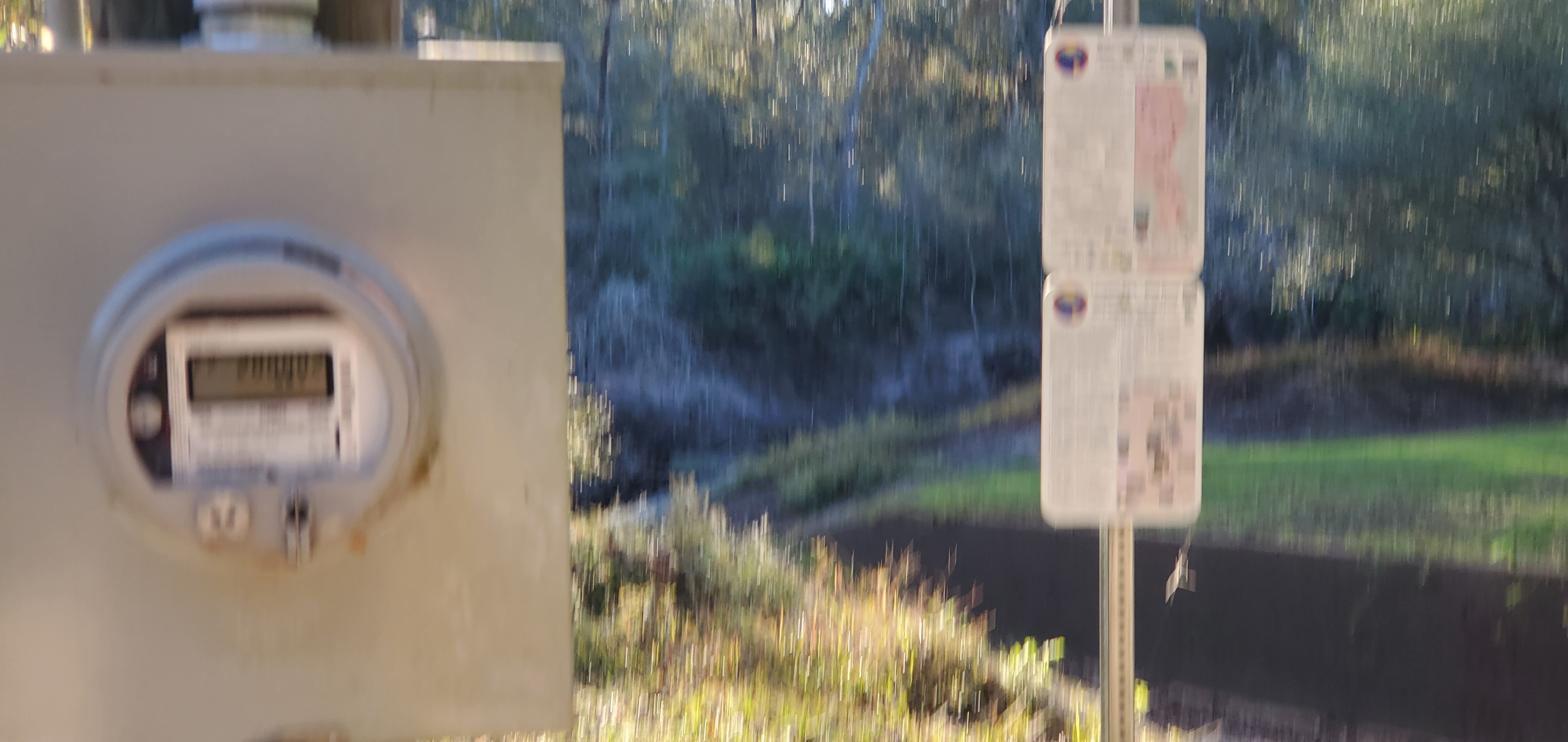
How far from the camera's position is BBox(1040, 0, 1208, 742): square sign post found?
143 centimetres

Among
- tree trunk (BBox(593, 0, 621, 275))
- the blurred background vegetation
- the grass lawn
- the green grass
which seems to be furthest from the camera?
the grass lawn

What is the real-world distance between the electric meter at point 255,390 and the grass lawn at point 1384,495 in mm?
3531

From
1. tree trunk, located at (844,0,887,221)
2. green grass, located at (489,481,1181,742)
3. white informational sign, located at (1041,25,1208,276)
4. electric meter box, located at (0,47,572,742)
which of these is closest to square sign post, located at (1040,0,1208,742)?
white informational sign, located at (1041,25,1208,276)

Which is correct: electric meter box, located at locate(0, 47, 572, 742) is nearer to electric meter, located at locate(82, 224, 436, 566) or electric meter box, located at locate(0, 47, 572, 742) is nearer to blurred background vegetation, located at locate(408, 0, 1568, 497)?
electric meter, located at locate(82, 224, 436, 566)

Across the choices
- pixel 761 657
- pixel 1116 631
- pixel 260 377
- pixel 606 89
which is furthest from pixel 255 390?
pixel 606 89

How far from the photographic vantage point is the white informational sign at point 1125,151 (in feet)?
4.65

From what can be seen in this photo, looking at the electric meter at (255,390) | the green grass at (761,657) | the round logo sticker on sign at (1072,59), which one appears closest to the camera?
the electric meter at (255,390)

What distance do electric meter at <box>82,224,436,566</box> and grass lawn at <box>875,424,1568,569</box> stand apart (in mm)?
3531

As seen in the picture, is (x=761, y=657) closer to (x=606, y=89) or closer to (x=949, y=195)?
(x=606, y=89)

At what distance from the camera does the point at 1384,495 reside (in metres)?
4.36

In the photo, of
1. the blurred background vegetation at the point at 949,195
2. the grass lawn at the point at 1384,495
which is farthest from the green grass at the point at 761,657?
the grass lawn at the point at 1384,495

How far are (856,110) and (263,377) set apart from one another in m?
3.35

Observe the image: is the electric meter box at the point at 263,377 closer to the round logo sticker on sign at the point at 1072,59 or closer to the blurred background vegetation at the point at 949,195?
the round logo sticker on sign at the point at 1072,59

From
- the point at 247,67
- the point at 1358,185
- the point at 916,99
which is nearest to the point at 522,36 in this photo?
the point at 916,99
